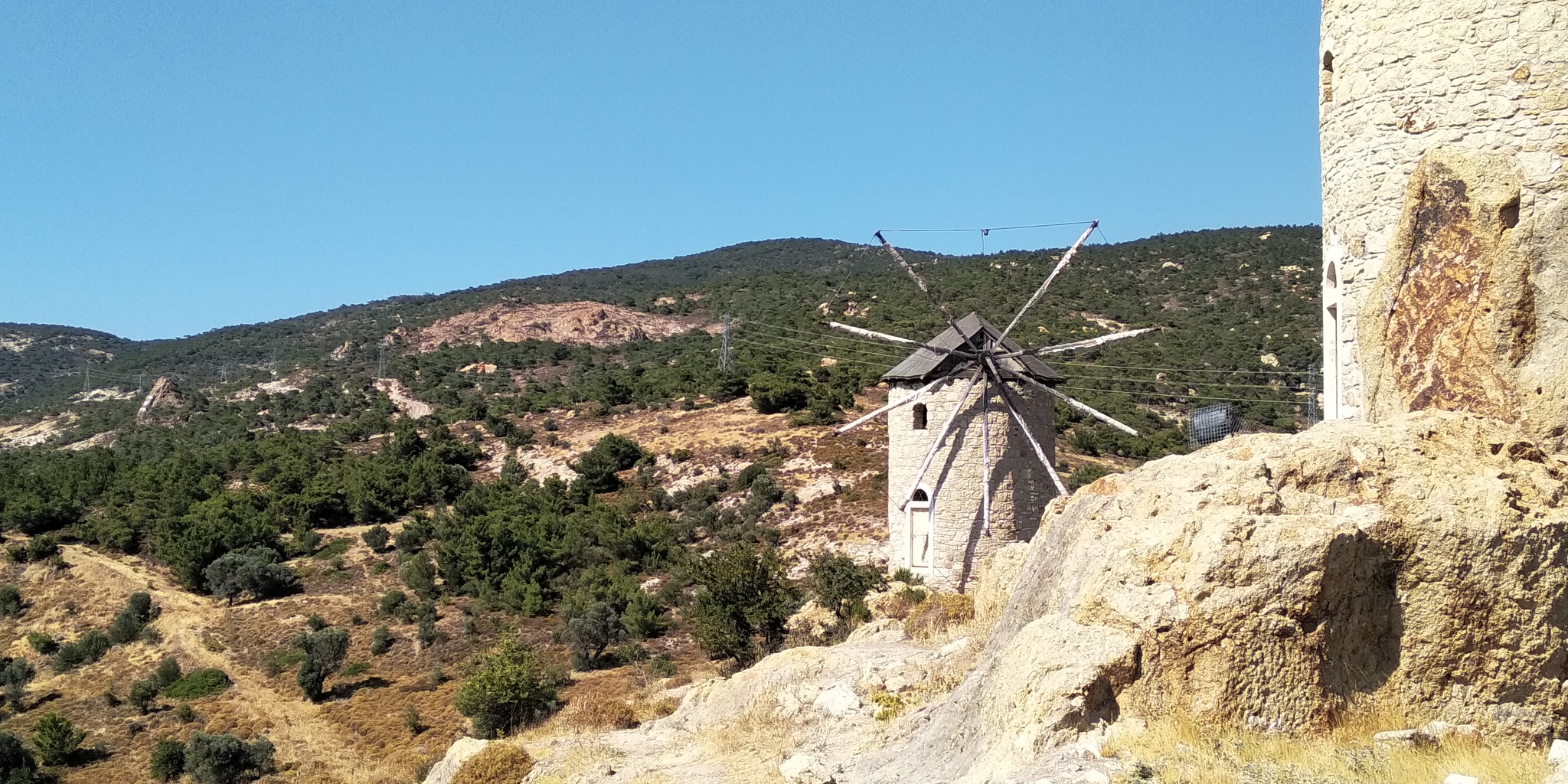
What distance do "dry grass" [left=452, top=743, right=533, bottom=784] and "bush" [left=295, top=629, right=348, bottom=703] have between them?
16.7m

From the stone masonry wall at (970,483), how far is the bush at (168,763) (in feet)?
48.4

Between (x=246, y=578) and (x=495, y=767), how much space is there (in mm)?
26305

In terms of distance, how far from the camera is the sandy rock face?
6.57 meters

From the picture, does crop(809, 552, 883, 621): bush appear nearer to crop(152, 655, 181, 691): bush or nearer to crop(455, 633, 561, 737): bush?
crop(455, 633, 561, 737): bush

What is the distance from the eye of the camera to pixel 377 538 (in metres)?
37.5

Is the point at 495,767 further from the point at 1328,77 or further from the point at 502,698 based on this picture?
the point at 1328,77

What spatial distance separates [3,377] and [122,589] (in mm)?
78777

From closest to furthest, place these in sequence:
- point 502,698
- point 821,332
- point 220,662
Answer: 1. point 502,698
2. point 220,662
3. point 821,332

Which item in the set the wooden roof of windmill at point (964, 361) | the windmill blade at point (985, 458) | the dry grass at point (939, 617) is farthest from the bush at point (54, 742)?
the windmill blade at point (985, 458)

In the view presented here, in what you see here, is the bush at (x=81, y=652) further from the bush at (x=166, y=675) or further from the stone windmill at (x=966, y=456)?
the stone windmill at (x=966, y=456)

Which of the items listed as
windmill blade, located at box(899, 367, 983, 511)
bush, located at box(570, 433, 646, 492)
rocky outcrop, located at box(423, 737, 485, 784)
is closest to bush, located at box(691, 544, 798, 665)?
windmill blade, located at box(899, 367, 983, 511)

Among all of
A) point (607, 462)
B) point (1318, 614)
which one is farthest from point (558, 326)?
point (1318, 614)

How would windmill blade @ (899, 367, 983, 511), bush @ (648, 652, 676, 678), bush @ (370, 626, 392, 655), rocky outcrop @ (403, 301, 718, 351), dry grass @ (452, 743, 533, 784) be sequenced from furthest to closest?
rocky outcrop @ (403, 301, 718, 351)
bush @ (370, 626, 392, 655)
bush @ (648, 652, 676, 678)
windmill blade @ (899, 367, 983, 511)
dry grass @ (452, 743, 533, 784)

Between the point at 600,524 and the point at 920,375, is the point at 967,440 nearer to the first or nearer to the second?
the point at 920,375
